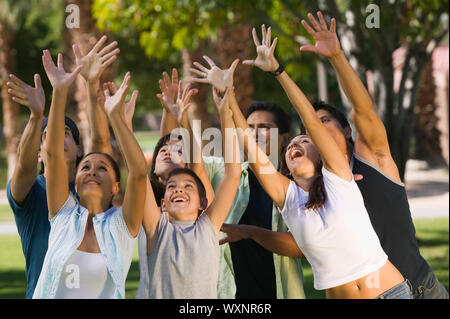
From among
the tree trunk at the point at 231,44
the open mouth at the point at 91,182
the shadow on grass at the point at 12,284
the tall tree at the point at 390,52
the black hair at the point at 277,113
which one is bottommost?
the shadow on grass at the point at 12,284

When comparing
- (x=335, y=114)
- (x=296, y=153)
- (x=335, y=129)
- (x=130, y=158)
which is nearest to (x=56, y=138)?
(x=130, y=158)

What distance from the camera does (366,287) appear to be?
3205 millimetres

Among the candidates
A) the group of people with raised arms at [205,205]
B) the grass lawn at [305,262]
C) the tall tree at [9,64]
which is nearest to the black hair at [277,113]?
the group of people with raised arms at [205,205]

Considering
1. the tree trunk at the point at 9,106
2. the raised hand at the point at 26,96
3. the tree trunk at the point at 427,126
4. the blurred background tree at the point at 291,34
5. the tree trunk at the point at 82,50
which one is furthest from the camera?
the tree trunk at the point at 427,126

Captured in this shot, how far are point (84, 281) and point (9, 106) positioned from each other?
1828 centimetres

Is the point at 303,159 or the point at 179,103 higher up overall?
the point at 179,103

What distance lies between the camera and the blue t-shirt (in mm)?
3551

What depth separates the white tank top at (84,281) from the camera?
123 inches

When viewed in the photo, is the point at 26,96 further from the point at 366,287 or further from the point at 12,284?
the point at 12,284

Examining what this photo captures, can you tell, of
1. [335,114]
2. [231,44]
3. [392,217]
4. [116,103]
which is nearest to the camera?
[116,103]

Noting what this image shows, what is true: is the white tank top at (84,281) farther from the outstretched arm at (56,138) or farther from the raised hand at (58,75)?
the raised hand at (58,75)
